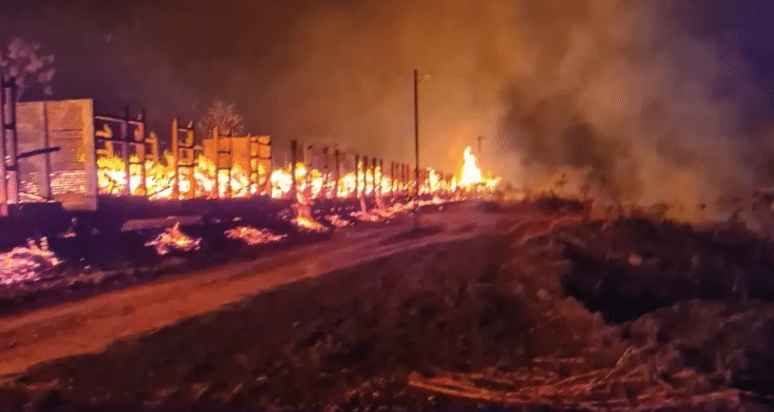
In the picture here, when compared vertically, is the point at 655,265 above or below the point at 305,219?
below

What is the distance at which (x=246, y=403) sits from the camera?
28.9 ft

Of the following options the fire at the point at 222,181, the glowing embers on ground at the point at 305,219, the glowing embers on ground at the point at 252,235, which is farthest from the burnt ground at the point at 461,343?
the fire at the point at 222,181

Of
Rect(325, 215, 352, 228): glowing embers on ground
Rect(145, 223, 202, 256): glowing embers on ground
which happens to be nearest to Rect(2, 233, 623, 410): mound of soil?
Rect(145, 223, 202, 256): glowing embers on ground

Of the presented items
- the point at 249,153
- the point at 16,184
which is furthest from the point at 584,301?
the point at 249,153

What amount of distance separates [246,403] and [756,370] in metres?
9.21

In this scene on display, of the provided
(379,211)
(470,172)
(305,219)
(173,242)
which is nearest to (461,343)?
(173,242)

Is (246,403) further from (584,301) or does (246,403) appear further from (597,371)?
(584,301)

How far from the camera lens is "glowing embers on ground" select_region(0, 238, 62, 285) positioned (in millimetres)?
14141

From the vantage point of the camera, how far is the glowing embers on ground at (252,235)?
22.9 meters

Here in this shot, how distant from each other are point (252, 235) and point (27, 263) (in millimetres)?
9562

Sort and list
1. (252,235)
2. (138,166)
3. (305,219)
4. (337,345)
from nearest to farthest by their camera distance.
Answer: (337,345) < (138,166) < (252,235) < (305,219)

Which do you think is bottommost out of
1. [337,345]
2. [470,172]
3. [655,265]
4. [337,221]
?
[337,345]

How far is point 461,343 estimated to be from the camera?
13.7 m

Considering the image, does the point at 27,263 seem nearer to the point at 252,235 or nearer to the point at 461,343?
the point at 461,343
